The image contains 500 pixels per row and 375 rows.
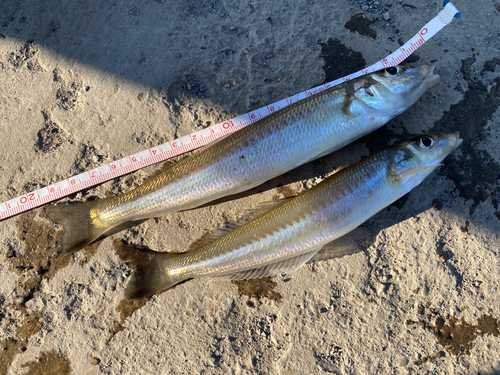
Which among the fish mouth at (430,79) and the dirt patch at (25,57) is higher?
the dirt patch at (25,57)

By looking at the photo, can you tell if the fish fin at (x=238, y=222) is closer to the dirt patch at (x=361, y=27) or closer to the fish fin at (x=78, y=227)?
the fish fin at (x=78, y=227)

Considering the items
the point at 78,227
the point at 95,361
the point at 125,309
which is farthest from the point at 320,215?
the point at 95,361

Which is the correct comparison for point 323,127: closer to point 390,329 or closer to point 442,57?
point 442,57

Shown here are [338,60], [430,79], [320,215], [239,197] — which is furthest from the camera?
[338,60]

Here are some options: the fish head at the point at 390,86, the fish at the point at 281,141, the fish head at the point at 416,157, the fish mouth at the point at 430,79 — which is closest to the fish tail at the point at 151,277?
the fish at the point at 281,141

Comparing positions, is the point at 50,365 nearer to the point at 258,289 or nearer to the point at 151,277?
the point at 151,277

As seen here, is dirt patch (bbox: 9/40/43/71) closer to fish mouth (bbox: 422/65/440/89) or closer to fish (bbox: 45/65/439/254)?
fish (bbox: 45/65/439/254)

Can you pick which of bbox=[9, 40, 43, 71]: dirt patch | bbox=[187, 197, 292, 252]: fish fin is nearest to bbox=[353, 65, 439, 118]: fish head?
bbox=[187, 197, 292, 252]: fish fin
